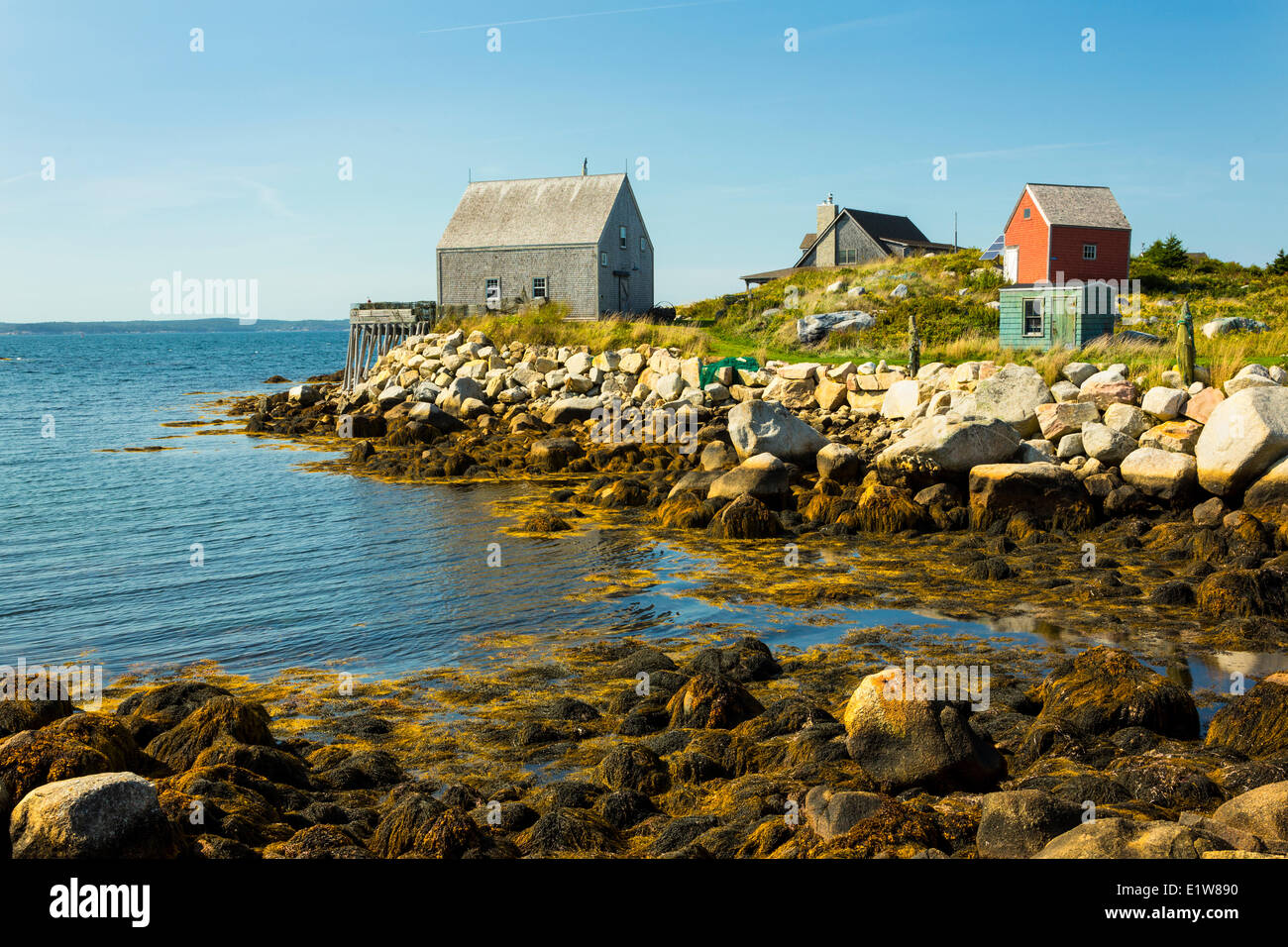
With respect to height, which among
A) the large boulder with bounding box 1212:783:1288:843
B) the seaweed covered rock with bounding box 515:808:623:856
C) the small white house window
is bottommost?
the seaweed covered rock with bounding box 515:808:623:856

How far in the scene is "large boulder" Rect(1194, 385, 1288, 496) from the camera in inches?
663

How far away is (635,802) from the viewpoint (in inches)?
303

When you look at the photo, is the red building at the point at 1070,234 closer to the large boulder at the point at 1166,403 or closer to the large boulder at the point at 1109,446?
the large boulder at the point at 1166,403

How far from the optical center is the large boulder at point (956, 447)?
19016mm

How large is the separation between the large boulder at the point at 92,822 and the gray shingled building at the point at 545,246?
3912 centimetres

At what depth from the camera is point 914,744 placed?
7.74 metres

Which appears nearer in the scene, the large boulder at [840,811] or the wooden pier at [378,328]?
the large boulder at [840,811]

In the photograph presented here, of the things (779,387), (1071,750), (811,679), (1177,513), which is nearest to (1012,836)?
(1071,750)

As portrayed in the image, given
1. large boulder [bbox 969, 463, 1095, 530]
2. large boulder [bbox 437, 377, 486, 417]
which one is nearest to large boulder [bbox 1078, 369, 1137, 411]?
large boulder [bbox 969, 463, 1095, 530]

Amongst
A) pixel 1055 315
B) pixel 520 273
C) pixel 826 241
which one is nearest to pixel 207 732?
pixel 1055 315

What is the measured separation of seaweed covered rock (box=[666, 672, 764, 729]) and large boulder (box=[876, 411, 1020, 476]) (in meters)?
10.8

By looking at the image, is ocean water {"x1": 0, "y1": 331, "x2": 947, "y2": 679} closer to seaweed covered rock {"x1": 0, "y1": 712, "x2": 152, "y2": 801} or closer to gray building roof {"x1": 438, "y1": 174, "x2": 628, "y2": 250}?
seaweed covered rock {"x1": 0, "y1": 712, "x2": 152, "y2": 801}

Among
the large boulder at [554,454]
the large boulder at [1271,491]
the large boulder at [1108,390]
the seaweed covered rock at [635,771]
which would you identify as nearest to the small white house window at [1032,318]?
the large boulder at [1108,390]
